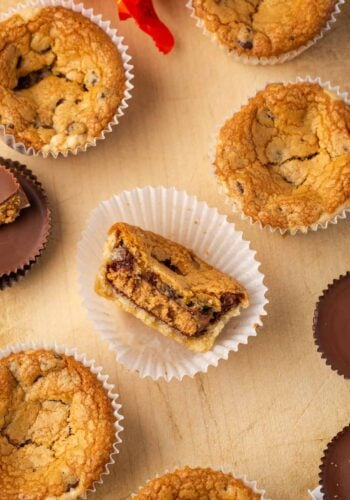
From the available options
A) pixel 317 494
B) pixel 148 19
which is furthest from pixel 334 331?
pixel 148 19

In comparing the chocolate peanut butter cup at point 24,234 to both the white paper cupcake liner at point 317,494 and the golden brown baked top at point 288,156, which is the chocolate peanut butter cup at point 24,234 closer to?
the golden brown baked top at point 288,156

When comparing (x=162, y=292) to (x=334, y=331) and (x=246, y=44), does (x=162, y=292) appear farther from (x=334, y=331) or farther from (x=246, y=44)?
(x=246, y=44)

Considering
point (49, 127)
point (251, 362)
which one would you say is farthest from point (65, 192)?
point (251, 362)

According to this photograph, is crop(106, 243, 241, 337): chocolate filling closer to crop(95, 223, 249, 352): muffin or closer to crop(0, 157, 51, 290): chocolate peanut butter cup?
crop(95, 223, 249, 352): muffin

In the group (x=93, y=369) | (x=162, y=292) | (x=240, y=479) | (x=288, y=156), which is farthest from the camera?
(x=288, y=156)

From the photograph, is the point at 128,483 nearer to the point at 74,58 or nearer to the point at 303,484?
the point at 303,484

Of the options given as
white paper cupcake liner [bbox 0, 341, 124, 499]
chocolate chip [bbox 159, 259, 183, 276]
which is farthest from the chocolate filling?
white paper cupcake liner [bbox 0, 341, 124, 499]
